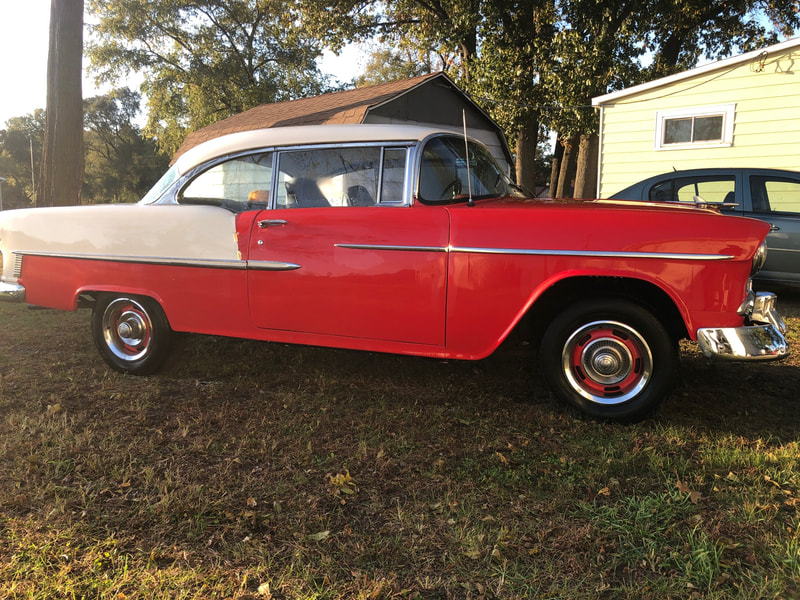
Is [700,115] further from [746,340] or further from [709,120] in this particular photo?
[746,340]

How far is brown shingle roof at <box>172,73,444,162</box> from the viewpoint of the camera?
12531 millimetres

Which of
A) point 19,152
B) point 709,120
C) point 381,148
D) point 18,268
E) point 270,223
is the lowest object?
point 18,268

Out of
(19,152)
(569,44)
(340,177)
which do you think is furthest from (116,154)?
(340,177)

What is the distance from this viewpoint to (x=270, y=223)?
364cm

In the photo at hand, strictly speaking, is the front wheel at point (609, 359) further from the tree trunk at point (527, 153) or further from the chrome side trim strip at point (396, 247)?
the tree trunk at point (527, 153)

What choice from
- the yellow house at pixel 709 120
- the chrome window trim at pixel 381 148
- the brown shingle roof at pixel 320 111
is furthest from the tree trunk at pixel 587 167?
the chrome window trim at pixel 381 148

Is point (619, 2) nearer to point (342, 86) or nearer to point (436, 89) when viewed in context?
point (436, 89)

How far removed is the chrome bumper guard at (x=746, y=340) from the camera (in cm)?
287

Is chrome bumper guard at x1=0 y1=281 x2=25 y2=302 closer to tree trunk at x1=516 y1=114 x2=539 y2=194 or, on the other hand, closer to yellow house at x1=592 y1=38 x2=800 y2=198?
yellow house at x1=592 y1=38 x2=800 y2=198

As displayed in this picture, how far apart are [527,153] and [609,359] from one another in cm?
1443

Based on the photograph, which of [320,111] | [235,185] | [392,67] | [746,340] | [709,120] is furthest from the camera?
[392,67]

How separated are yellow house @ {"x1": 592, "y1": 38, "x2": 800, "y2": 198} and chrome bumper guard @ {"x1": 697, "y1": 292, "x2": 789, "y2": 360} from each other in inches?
303

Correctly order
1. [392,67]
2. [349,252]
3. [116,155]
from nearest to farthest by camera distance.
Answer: [349,252] → [392,67] → [116,155]

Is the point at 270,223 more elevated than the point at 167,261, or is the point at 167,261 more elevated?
the point at 270,223
